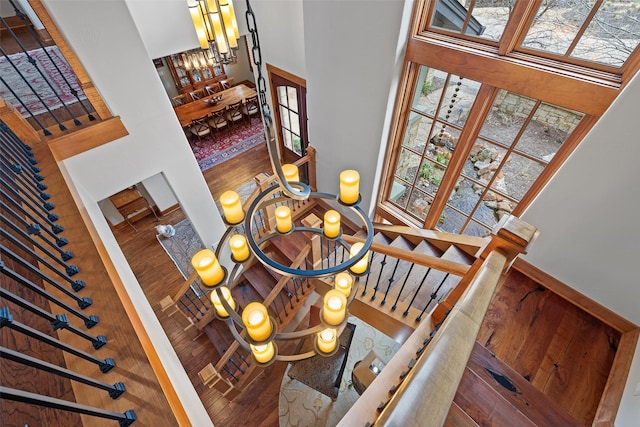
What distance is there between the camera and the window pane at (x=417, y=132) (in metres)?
2.79

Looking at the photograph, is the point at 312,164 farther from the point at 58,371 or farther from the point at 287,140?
the point at 58,371

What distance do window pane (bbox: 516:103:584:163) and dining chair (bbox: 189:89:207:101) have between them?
8123 mm

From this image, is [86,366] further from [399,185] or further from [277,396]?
[399,185]

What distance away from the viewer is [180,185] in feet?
10.9

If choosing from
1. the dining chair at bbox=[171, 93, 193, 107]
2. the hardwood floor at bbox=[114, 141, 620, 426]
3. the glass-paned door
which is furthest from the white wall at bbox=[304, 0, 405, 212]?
the dining chair at bbox=[171, 93, 193, 107]

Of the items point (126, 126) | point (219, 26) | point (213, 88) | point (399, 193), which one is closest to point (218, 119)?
point (213, 88)

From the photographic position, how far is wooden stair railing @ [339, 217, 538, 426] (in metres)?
0.64

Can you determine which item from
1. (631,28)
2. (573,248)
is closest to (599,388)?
(573,248)

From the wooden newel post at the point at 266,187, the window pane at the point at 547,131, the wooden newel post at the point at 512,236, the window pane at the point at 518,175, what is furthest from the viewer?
the wooden newel post at the point at 266,187

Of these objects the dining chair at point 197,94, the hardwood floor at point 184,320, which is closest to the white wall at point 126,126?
Answer: the hardwood floor at point 184,320

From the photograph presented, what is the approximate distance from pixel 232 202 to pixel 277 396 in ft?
9.50

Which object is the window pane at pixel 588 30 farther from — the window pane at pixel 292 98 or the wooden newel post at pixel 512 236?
the window pane at pixel 292 98

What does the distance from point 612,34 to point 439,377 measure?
2249 mm

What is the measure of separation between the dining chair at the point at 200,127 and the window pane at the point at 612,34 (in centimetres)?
677
